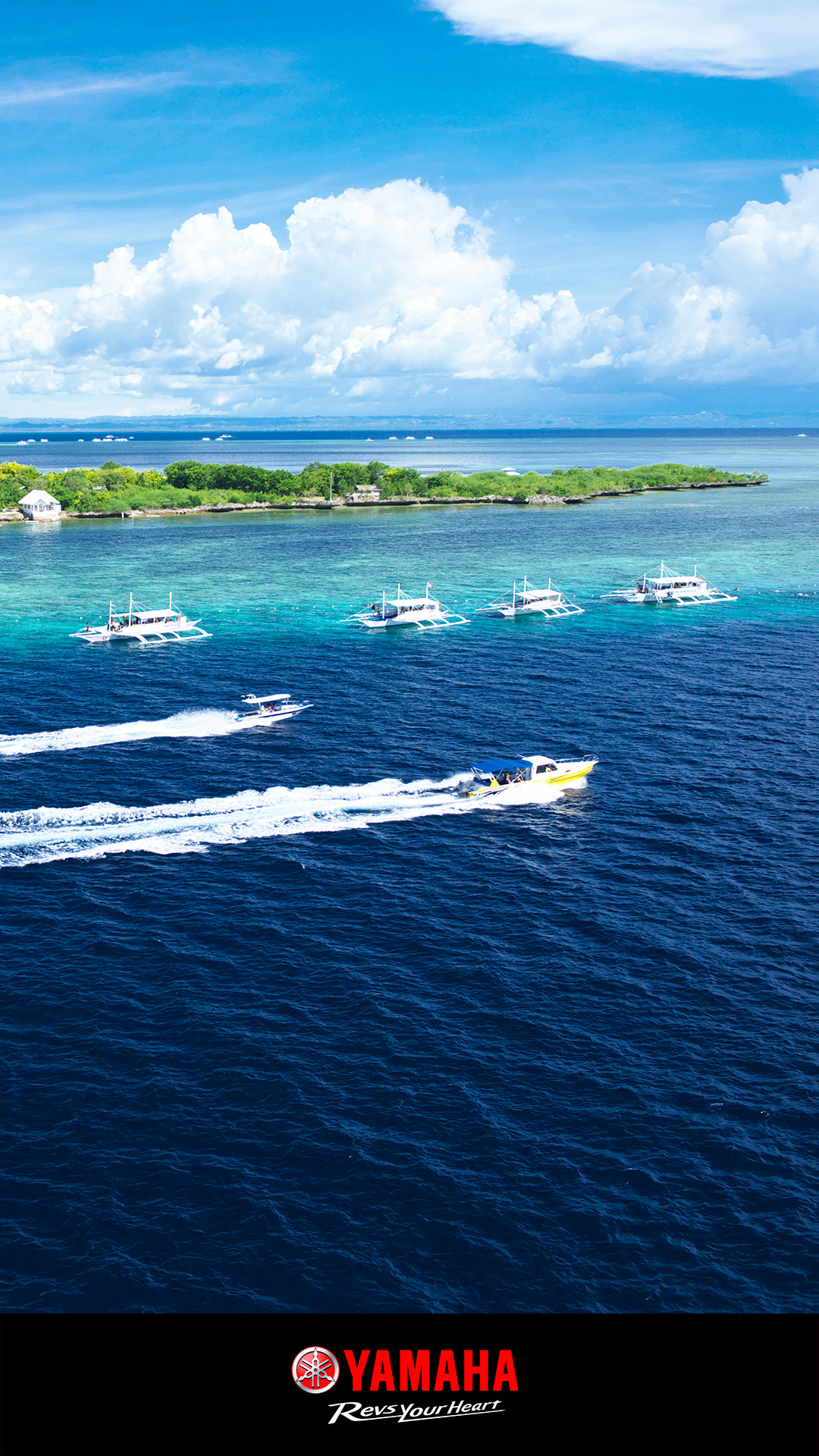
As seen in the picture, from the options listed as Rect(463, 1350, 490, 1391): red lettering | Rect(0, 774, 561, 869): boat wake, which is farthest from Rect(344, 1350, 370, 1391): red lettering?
Rect(0, 774, 561, 869): boat wake

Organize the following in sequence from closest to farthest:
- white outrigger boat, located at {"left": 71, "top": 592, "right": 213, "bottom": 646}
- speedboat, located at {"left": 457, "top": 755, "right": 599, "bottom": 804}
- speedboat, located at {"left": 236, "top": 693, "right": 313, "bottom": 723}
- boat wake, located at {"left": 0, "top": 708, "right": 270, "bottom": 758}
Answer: speedboat, located at {"left": 457, "top": 755, "right": 599, "bottom": 804} → boat wake, located at {"left": 0, "top": 708, "right": 270, "bottom": 758} → speedboat, located at {"left": 236, "top": 693, "right": 313, "bottom": 723} → white outrigger boat, located at {"left": 71, "top": 592, "right": 213, "bottom": 646}

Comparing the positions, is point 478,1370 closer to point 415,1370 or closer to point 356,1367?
point 415,1370

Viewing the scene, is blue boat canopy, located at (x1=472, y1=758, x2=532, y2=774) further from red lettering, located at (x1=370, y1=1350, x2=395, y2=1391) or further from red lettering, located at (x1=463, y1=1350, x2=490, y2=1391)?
red lettering, located at (x1=370, y1=1350, x2=395, y2=1391)

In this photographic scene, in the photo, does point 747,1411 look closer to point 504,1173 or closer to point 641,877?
point 504,1173

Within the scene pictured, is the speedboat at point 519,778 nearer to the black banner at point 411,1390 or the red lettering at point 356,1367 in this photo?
the black banner at point 411,1390

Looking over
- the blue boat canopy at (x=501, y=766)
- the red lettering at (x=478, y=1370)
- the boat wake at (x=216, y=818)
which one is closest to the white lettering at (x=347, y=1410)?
the red lettering at (x=478, y=1370)
